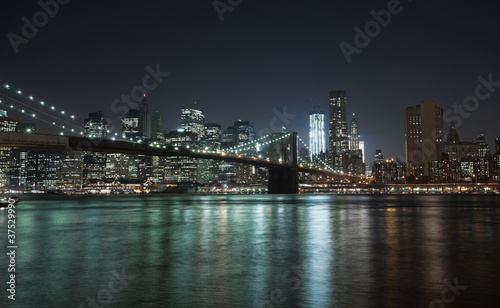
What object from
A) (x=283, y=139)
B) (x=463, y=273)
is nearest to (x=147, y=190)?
(x=283, y=139)

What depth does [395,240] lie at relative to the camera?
19.6 metres

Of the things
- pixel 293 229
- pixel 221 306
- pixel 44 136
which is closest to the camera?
pixel 221 306

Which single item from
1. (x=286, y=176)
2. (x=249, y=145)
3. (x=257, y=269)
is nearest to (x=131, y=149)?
(x=286, y=176)

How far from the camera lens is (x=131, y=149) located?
76.2 meters

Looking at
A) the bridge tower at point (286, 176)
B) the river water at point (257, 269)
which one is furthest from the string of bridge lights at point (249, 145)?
the river water at point (257, 269)

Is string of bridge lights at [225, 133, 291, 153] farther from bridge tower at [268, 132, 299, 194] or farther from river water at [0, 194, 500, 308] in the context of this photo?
river water at [0, 194, 500, 308]

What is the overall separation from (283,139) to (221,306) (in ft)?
358

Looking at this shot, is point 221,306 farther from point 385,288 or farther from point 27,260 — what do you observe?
point 27,260

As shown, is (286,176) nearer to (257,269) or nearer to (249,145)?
(249,145)

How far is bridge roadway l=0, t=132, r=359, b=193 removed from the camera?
58312 mm

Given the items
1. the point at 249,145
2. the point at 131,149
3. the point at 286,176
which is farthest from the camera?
the point at 249,145

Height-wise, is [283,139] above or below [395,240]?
above

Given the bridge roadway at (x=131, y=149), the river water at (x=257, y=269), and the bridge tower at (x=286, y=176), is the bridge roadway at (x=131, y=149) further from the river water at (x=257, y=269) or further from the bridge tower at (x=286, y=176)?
the river water at (x=257, y=269)

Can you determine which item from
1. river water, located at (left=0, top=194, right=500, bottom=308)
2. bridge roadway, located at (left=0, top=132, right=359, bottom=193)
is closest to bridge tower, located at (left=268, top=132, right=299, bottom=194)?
bridge roadway, located at (left=0, top=132, right=359, bottom=193)
